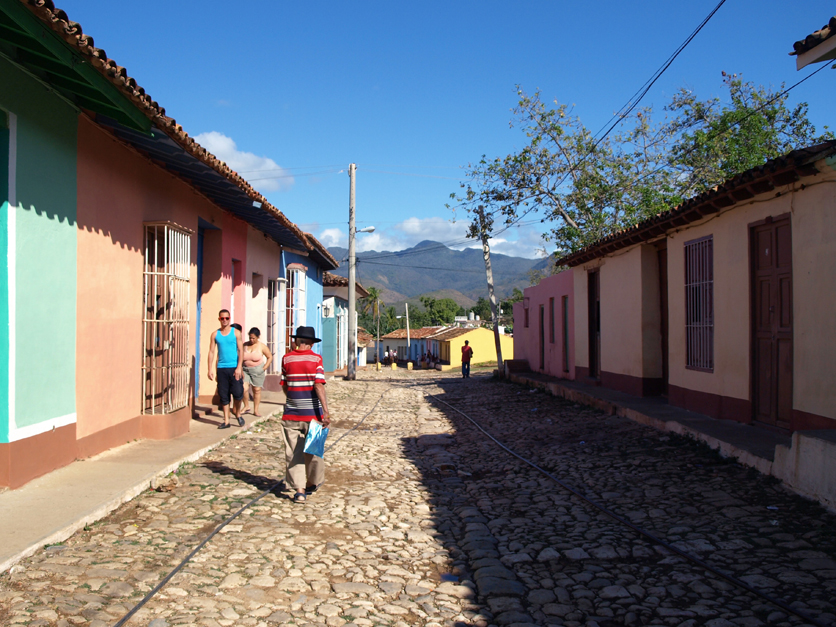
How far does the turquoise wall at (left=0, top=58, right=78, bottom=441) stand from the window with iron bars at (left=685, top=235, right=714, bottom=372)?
27.5ft

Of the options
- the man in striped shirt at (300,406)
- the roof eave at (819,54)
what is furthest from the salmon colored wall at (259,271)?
the roof eave at (819,54)

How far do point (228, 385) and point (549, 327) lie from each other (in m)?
13.6

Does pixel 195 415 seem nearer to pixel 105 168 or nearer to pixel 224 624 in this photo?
pixel 105 168

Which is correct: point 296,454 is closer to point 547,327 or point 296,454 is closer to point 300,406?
point 300,406

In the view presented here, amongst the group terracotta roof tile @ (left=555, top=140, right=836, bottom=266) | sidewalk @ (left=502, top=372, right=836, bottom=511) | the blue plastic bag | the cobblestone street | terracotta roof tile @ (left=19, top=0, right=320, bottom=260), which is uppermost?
terracotta roof tile @ (left=19, top=0, right=320, bottom=260)

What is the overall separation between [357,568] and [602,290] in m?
12.3

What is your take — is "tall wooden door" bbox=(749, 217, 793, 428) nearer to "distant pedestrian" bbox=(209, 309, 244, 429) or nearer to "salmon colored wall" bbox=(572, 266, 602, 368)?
"distant pedestrian" bbox=(209, 309, 244, 429)

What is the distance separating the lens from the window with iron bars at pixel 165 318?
335 inches

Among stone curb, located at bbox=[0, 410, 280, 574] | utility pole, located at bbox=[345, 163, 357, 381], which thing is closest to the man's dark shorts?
stone curb, located at bbox=[0, 410, 280, 574]

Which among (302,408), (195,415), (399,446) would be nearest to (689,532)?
(302,408)

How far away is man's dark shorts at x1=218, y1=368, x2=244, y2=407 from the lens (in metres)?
9.76

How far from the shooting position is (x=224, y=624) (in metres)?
3.78

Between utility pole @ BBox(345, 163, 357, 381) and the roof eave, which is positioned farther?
utility pole @ BBox(345, 163, 357, 381)

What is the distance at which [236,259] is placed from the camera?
13062mm
